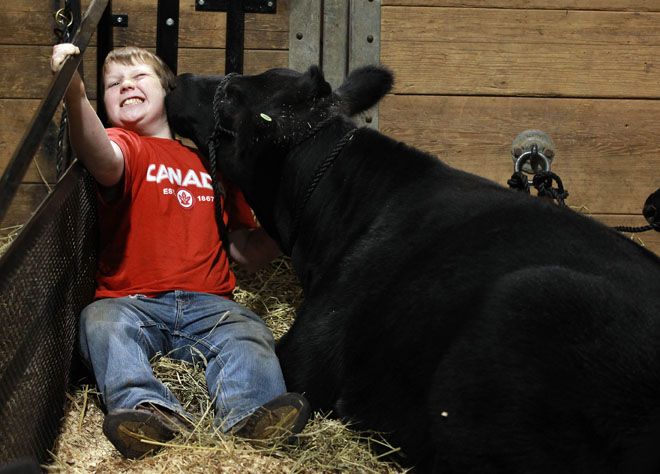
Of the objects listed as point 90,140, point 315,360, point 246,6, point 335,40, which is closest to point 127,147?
point 90,140

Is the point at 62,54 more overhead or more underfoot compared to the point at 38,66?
more overhead

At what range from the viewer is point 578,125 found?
4.85 m

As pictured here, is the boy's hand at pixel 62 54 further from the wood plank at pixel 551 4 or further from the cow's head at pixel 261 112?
the wood plank at pixel 551 4

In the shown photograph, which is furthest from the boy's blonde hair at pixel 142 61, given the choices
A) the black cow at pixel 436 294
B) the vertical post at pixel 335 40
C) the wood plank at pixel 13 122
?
the vertical post at pixel 335 40

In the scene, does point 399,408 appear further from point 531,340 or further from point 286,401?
point 531,340

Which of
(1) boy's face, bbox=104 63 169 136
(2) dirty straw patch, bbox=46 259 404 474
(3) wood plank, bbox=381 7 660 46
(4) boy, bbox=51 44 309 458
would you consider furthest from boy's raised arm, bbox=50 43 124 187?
(3) wood plank, bbox=381 7 660 46

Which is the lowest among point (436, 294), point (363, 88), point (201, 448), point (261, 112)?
point (201, 448)

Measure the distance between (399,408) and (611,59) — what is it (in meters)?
2.57

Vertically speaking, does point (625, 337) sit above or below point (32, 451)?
above

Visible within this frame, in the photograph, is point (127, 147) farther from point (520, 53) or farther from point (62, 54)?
point (520, 53)

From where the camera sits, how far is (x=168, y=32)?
4449mm

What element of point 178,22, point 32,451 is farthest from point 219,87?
point 32,451

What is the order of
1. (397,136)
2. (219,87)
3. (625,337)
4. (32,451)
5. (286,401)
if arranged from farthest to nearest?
(397,136)
(219,87)
(286,401)
(32,451)
(625,337)

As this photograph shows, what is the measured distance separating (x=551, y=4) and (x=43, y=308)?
9.92 ft
